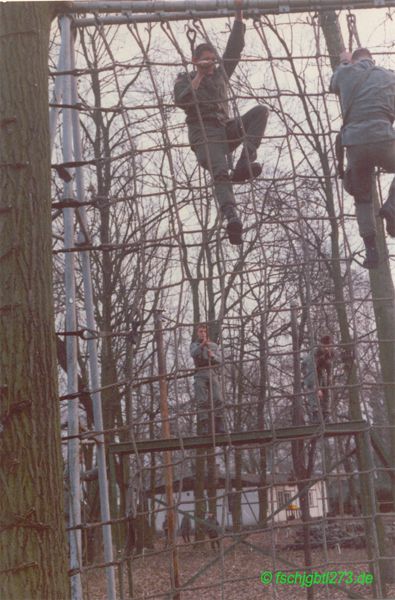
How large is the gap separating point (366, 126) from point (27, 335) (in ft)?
8.96

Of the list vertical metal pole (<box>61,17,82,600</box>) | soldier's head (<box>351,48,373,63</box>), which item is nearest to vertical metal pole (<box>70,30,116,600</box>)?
vertical metal pole (<box>61,17,82,600</box>)

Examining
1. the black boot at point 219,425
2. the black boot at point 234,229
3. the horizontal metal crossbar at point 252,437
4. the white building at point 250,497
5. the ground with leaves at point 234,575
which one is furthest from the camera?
the ground with leaves at point 234,575

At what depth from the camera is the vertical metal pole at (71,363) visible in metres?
4.47

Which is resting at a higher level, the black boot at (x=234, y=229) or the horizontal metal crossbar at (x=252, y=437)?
the black boot at (x=234, y=229)

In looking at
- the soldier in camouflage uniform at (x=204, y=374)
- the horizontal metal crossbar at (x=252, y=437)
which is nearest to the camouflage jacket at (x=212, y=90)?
the soldier in camouflage uniform at (x=204, y=374)

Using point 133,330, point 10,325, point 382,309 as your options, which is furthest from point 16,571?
point 382,309

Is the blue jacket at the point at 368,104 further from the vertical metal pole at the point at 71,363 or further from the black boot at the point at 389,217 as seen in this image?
the vertical metal pole at the point at 71,363

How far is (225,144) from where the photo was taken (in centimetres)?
568

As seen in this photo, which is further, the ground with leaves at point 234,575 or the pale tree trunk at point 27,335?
the ground with leaves at point 234,575

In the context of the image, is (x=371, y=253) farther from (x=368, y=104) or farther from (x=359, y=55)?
(x=359, y=55)

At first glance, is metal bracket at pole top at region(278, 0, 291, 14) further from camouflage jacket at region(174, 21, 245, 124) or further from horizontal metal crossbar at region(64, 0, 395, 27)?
camouflage jacket at region(174, 21, 245, 124)

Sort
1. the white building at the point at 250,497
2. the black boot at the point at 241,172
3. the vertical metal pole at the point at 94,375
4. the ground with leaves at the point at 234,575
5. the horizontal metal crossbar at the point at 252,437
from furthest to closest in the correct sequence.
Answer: the ground with leaves at the point at 234,575, the horizontal metal crossbar at the point at 252,437, the black boot at the point at 241,172, the white building at the point at 250,497, the vertical metal pole at the point at 94,375

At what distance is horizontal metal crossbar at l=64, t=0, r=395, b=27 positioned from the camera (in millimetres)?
5023

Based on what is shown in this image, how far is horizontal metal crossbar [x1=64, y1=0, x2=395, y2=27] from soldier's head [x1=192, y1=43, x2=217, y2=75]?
1.22 ft
